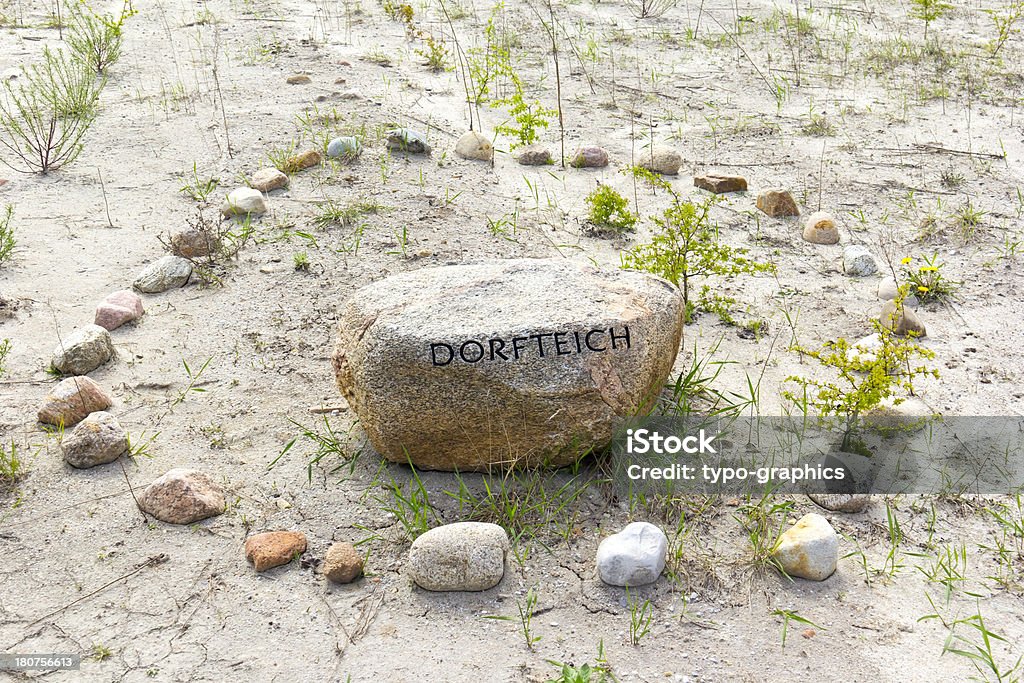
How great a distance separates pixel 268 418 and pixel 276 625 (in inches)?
41.9

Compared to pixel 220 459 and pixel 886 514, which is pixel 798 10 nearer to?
pixel 886 514

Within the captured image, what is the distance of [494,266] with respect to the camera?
3.40m

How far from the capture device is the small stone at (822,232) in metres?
4.90

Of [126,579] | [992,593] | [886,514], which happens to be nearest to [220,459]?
[126,579]

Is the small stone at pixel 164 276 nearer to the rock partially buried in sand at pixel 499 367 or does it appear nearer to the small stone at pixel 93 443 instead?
the small stone at pixel 93 443

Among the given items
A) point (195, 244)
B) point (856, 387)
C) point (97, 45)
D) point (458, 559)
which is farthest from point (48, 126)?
point (856, 387)

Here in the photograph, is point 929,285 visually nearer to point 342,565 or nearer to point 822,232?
point 822,232

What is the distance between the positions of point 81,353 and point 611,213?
2648 millimetres

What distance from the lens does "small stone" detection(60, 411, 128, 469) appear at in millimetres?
3195

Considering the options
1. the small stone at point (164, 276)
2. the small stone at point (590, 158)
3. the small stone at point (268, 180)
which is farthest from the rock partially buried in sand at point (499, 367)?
the small stone at point (590, 158)

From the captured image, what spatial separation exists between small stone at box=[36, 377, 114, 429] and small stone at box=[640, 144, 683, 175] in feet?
11.4

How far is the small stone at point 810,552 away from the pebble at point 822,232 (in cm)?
244

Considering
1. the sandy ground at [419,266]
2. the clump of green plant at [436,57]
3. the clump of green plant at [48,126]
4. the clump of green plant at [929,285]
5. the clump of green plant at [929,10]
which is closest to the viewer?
the sandy ground at [419,266]

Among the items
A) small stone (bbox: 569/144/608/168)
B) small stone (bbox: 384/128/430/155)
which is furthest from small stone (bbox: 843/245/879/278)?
small stone (bbox: 384/128/430/155)
